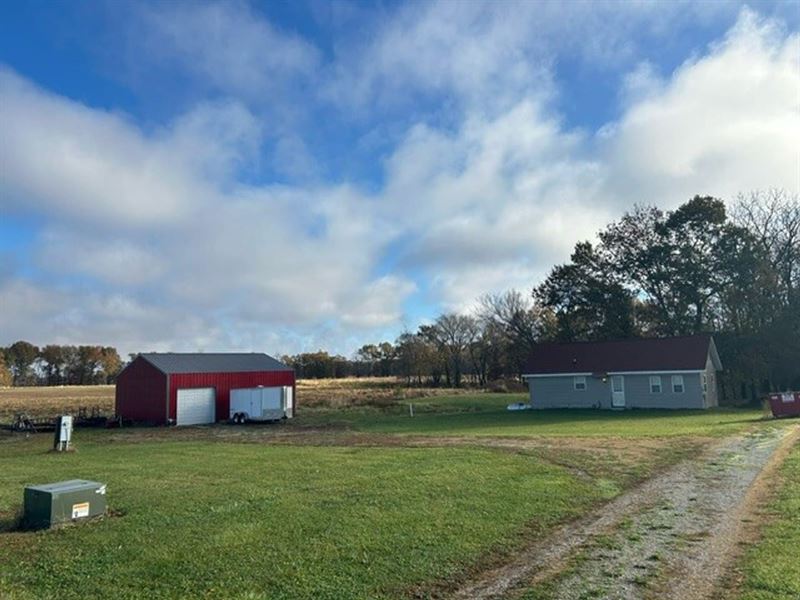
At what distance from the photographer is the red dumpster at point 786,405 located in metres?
30.4

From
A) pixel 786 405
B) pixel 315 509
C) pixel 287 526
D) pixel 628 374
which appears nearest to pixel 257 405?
pixel 628 374

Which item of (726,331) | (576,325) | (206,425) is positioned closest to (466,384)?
(576,325)

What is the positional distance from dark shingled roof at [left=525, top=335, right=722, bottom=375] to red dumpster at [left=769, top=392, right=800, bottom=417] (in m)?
6.90

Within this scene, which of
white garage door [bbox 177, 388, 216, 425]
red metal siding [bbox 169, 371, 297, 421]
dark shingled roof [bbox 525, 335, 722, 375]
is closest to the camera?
red metal siding [bbox 169, 371, 297, 421]

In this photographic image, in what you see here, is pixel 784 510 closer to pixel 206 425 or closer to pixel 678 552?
pixel 678 552

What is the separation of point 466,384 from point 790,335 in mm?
46635

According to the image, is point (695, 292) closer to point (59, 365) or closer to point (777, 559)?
point (777, 559)

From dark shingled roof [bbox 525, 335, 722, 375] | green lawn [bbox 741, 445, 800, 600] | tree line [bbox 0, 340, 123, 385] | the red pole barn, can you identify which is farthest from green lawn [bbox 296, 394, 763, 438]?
tree line [bbox 0, 340, 123, 385]

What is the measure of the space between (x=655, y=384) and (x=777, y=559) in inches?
1344

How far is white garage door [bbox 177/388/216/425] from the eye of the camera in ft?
124

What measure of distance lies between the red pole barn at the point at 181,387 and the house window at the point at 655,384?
23.2 metres

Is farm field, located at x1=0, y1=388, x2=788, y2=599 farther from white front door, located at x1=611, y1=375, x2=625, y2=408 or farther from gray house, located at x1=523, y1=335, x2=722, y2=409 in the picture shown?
white front door, located at x1=611, y1=375, x2=625, y2=408

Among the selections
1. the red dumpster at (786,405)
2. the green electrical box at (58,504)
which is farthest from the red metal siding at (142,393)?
the red dumpster at (786,405)

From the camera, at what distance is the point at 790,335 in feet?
140
